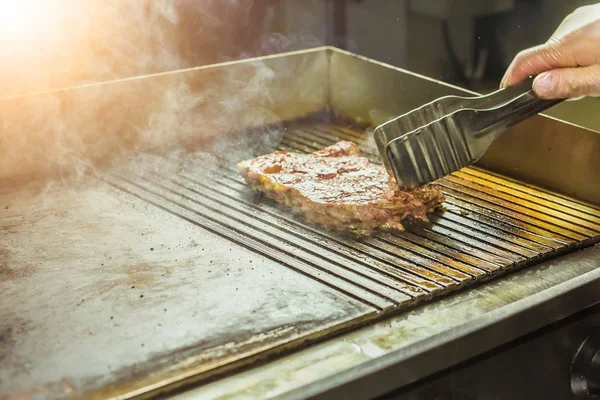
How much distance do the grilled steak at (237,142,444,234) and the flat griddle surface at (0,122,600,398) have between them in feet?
0.22

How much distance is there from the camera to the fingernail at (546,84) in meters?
2.26

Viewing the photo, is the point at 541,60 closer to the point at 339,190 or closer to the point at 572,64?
the point at 572,64

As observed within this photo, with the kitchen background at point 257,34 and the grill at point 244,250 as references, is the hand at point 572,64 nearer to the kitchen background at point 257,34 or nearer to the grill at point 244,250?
the grill at point 244,250

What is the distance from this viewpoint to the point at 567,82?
2.27 m

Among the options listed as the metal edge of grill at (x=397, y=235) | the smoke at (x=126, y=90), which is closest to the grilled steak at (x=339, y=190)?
the metal edge of grill at (x=397, y=235)

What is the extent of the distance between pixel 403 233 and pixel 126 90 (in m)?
1.49

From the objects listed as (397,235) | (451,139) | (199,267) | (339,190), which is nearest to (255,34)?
(339,190)

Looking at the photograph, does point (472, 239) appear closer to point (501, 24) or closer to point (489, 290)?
point (489, 290)

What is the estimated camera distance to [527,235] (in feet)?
7.47

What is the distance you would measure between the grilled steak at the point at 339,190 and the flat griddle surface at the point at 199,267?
0.22ft

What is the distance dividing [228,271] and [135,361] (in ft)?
1.69

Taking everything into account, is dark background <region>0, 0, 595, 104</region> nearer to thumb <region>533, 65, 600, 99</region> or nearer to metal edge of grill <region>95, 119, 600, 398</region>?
metal edge of grill <region>95, 119, 600, 398</region>

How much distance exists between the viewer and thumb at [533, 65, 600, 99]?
2.26m

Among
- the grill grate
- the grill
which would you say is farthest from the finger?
the grill grate
